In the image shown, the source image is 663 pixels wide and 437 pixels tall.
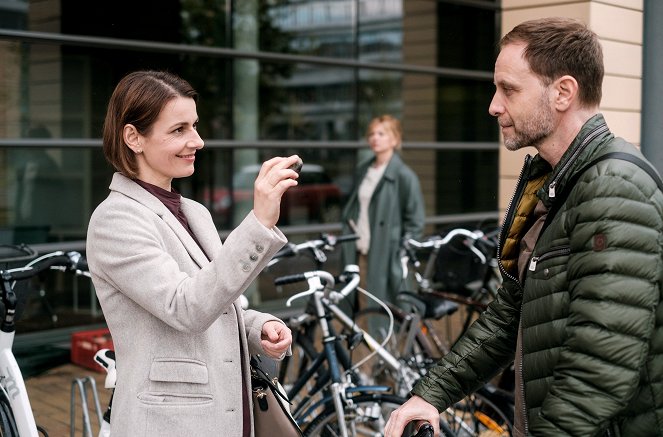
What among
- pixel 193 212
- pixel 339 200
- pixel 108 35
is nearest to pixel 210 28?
pixel 108 35

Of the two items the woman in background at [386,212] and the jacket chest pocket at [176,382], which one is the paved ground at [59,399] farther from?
the woman in background at [386,212]

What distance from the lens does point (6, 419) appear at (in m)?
3.94

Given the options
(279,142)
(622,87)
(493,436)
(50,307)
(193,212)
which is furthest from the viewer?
(279,142)

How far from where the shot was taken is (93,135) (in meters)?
7.91

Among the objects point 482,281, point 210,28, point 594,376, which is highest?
point 210,28

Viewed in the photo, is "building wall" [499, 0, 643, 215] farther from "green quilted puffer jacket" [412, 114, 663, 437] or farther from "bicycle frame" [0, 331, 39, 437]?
"green quilted puffer jacket" [412, 114, 663, 437]

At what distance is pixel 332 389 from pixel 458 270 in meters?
2.64

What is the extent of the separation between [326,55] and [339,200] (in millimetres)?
1522

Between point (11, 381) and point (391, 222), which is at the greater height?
A: point (391, 222)

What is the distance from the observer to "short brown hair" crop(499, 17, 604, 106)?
2311 mm

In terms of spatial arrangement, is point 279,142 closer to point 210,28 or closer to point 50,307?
point 210,28

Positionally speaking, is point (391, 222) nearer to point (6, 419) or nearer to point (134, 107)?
point (6, 419)

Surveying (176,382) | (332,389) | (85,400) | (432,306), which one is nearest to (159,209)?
(176,382)

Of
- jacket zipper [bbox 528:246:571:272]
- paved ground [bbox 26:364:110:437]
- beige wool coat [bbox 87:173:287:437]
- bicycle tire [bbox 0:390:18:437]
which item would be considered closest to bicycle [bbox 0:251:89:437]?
bicycle tire [bbox 0:390:18:437]
